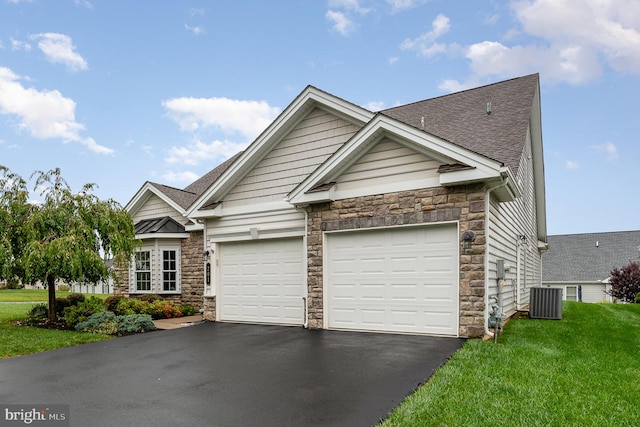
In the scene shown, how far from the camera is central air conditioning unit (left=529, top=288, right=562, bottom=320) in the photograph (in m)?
11.0

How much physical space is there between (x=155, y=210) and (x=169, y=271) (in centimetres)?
295

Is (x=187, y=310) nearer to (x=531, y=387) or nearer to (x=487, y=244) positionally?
(x=487, y=244)

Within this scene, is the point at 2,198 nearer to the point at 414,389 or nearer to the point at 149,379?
the point at 149,379

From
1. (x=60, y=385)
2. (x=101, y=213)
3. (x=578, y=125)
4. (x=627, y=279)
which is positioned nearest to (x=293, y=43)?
(x=101, y=213)

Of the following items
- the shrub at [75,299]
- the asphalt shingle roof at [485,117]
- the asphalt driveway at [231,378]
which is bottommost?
the shrub at [75,299]

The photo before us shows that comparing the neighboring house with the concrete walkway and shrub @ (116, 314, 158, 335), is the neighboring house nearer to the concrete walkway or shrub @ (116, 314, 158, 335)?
the concrete walkway

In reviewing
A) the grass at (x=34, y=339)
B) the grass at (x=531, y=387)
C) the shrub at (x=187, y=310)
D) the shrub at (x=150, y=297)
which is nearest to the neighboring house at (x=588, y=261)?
the grass at (x=531, y=387)

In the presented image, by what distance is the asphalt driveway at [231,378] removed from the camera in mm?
3938

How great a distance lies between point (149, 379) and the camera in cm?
537

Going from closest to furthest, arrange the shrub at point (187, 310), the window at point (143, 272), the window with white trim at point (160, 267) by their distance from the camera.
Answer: the shrub at point (187, 310) < the window with white trim at point (160, 267) < the window at point (143, 272)

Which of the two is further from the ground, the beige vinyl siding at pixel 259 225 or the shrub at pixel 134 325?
the beige vinyl siding at pixel 259 225

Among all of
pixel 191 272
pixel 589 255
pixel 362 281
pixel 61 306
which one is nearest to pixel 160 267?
pixel 191 272

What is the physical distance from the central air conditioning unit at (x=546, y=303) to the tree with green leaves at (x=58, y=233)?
11.8 m

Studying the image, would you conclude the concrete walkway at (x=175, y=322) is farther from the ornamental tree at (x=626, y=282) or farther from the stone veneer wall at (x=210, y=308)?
the ornamental tree at (x=626, y=282)
